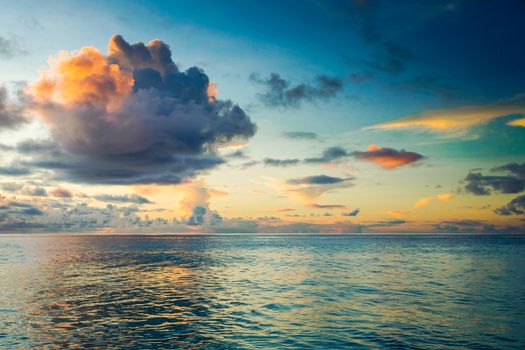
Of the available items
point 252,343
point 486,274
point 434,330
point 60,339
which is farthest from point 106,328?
point 486,274

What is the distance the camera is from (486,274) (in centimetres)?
6412

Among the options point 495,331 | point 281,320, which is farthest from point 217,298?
point 495,331

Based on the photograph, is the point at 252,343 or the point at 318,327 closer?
the point at 252,343

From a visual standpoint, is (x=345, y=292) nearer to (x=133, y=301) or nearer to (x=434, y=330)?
(x=434, y=330)

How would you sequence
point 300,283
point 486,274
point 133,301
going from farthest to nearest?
point 486,274, point 300,283, point 133,301

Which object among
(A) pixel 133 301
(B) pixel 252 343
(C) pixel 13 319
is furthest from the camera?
(A) pixel 133 301

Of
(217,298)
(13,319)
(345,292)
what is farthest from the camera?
(345,292)

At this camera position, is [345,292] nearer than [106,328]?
Answer: No

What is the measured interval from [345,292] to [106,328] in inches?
1076

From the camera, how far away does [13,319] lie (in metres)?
30.9

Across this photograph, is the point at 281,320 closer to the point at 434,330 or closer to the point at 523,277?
the point at 434,330

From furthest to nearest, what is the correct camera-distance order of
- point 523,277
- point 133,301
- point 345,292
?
point 523,277
point 345,292
point 133,301

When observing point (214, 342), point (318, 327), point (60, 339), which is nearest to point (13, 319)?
point (60, 339)

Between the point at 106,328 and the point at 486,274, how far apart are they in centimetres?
6155
